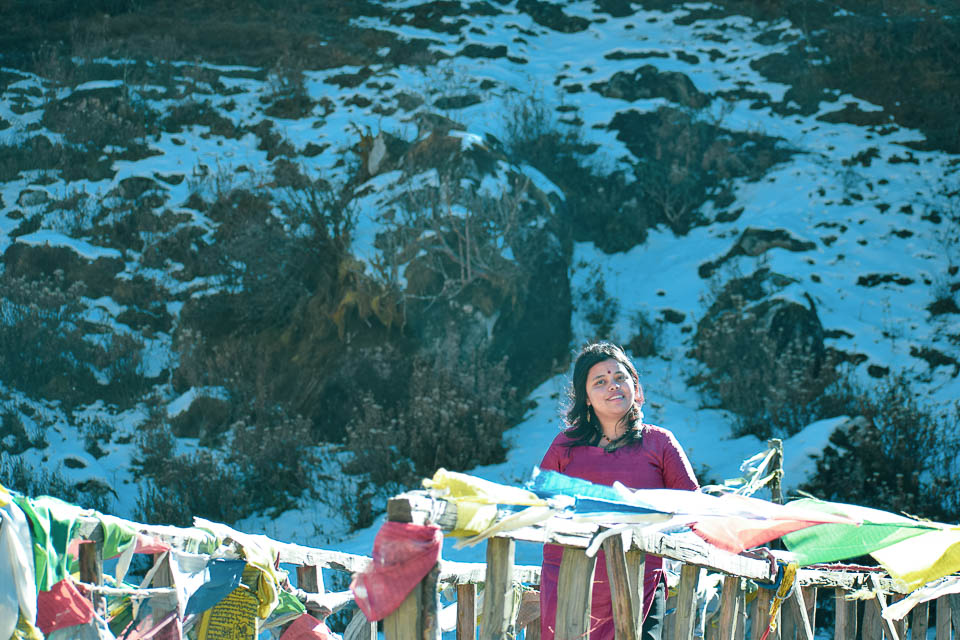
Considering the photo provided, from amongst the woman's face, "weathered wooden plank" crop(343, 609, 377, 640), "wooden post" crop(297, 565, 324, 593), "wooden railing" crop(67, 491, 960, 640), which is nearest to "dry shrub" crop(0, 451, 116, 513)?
"wooden post" crop(297, 565, 324, 593)

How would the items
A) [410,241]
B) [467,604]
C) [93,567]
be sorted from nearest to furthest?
[93,567] < [467,604] < [410,241]

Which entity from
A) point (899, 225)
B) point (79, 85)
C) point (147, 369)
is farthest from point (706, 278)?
point (79, 85)

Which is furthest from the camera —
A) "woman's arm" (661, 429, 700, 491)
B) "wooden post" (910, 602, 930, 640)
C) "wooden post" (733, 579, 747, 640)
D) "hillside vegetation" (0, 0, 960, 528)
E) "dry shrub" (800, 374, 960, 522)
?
"hillside vegetation" (0, 0, 960, 528)

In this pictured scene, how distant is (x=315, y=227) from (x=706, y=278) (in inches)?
170

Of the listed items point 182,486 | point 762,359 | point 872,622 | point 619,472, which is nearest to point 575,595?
point 619,472

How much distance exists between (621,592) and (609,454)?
868mm

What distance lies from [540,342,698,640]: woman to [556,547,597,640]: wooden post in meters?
0.64

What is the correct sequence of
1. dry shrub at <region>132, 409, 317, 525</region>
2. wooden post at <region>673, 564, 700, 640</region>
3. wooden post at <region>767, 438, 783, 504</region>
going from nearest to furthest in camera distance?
wooden post at <region>673, 564, 700, 640</region>, wooden post at <region>767, 438, 783, 504</region>, dry shrub at <region>132, 409, 317, 525</region>

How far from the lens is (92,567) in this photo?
2.58 meters

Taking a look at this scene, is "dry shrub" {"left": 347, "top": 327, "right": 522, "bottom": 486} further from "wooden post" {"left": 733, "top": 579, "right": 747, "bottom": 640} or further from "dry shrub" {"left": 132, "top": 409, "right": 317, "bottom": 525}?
"wooden post" {"left": 733, "top": 579, "right": 747, "bottom": 640}

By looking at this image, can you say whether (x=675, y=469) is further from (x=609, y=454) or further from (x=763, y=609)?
(x=763, y=609)

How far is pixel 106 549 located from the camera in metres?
2.46

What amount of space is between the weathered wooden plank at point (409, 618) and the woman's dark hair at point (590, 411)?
137 centimetres

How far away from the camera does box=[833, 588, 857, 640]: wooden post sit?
4.12 m
